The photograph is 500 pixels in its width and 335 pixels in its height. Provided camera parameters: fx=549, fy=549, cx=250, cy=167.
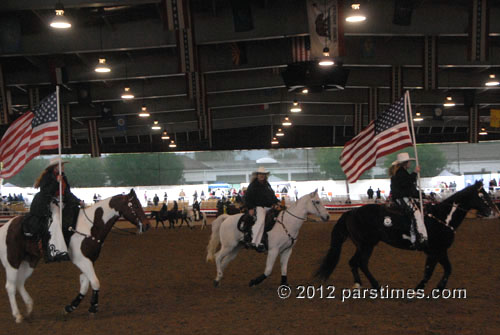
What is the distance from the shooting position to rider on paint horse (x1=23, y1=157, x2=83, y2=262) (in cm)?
775

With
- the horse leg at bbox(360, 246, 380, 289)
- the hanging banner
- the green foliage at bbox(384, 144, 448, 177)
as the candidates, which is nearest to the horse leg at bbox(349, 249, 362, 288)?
the horse leg at bbox(360, 246, 380, 289)

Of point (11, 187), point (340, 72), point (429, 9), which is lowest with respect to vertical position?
point (11, 187)

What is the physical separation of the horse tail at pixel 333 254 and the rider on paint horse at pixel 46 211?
4.11m

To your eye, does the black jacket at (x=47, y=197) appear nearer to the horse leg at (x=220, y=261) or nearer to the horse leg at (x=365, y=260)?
the horse leg at (x=220, y=261)

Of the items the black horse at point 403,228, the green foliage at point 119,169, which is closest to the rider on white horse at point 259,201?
the black horse at point 403,228

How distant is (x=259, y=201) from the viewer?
33.2 feet

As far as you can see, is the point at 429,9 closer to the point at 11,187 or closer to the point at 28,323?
the point at 28,323

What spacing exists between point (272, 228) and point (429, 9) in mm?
10602

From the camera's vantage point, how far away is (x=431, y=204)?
9156 mm

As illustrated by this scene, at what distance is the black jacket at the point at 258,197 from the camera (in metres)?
10.1

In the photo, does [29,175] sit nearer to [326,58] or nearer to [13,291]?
[326,58]

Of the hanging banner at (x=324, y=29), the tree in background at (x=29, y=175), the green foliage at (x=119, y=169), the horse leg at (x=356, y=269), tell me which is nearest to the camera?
the horse leg at (x=356, y=269)

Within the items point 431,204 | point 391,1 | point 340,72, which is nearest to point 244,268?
point 431,204

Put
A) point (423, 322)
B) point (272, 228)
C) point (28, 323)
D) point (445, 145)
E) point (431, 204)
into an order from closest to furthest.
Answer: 1. point (423, 322)
2. point (28, 323)
3. point (431, 204)
4. point (272, 228)
5. point (445, 145)
